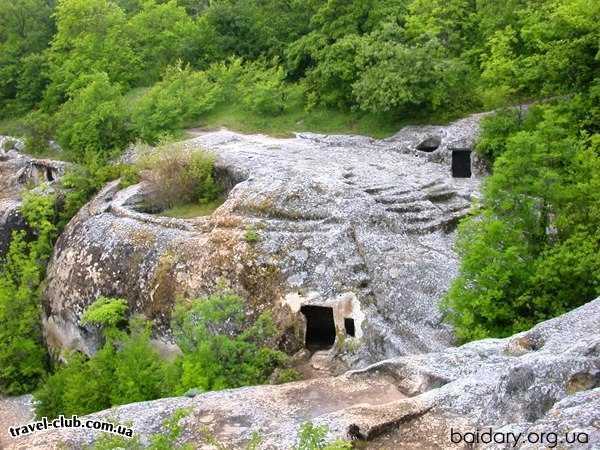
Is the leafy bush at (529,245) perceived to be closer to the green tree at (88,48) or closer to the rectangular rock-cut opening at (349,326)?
the rectangular rock-cut opening at (349,326)

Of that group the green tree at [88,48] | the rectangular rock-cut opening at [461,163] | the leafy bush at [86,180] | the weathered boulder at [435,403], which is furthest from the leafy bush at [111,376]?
the green tree at [88,48]

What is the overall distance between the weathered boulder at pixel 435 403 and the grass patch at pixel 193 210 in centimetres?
1116

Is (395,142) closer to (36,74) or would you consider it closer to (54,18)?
(36,74)

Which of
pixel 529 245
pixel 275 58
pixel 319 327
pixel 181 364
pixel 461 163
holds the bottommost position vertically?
pixel 319 327

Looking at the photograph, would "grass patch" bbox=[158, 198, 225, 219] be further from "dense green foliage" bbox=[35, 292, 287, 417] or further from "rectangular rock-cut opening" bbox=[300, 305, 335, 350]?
"rectangular rock-cut opening" bbox=[300, 305, 335, 350]

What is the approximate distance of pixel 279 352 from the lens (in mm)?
18297

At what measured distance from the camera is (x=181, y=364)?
17.6 meters

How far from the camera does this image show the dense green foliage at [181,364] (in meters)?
17.2

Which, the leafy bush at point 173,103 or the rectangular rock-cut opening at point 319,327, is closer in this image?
the rectangular rock-cut opening at point 319,327

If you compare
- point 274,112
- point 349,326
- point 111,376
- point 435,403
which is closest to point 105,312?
point 111,376

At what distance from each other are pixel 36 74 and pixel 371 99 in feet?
70.5

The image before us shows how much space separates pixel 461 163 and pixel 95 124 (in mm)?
15569

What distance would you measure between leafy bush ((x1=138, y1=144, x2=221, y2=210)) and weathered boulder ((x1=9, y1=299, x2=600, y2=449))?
1238cm

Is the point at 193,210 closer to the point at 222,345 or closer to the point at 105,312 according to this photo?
the point at 105,312
